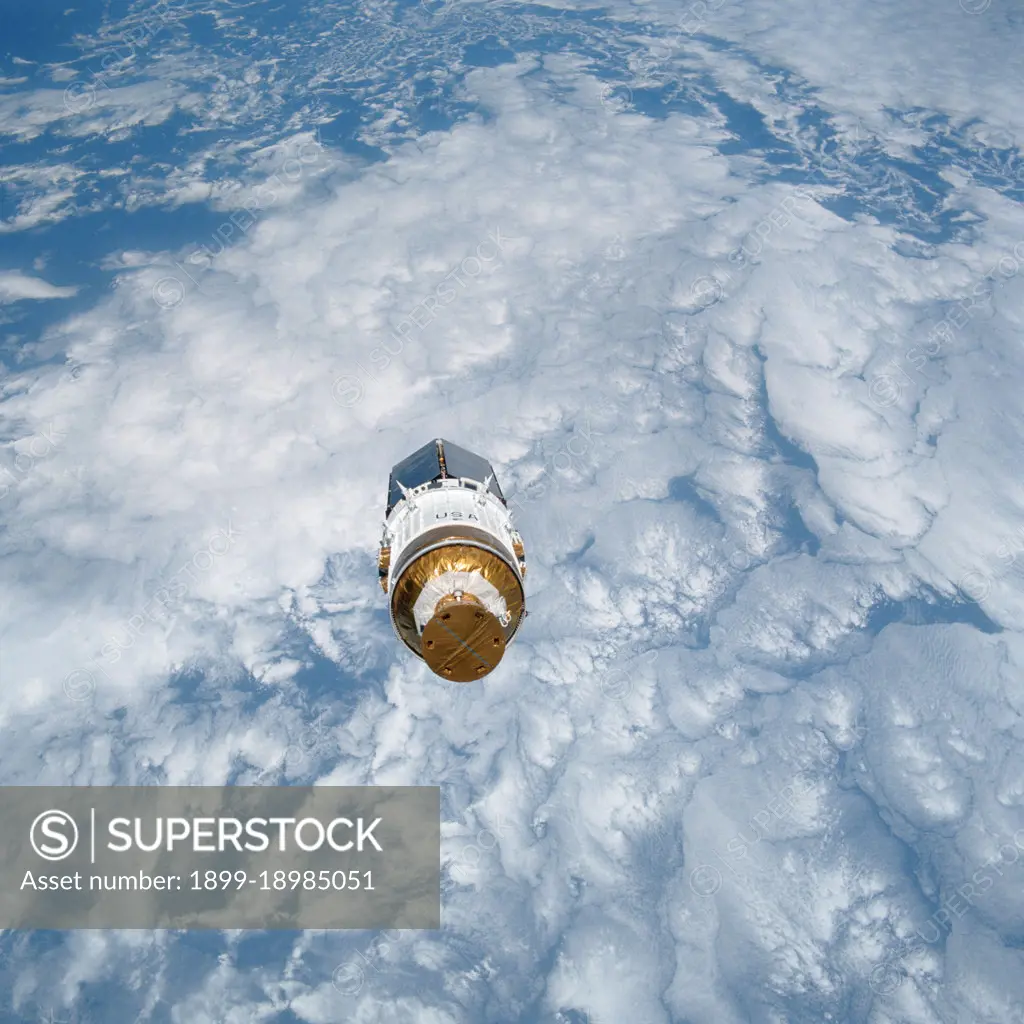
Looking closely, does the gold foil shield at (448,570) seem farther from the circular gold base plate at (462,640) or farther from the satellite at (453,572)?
the circular gold base plate at (462,640)

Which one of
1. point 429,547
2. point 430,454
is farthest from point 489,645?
point 430,454

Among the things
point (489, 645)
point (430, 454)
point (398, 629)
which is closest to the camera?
point (489, 645)

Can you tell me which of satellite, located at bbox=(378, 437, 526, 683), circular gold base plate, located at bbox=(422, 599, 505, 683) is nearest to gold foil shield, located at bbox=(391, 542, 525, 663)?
satellite, located at bbox=(378, 437, 526, 683)

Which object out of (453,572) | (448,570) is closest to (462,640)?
(453,572)

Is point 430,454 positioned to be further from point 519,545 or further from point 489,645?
point 489,645

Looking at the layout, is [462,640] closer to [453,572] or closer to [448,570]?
[453,572]
